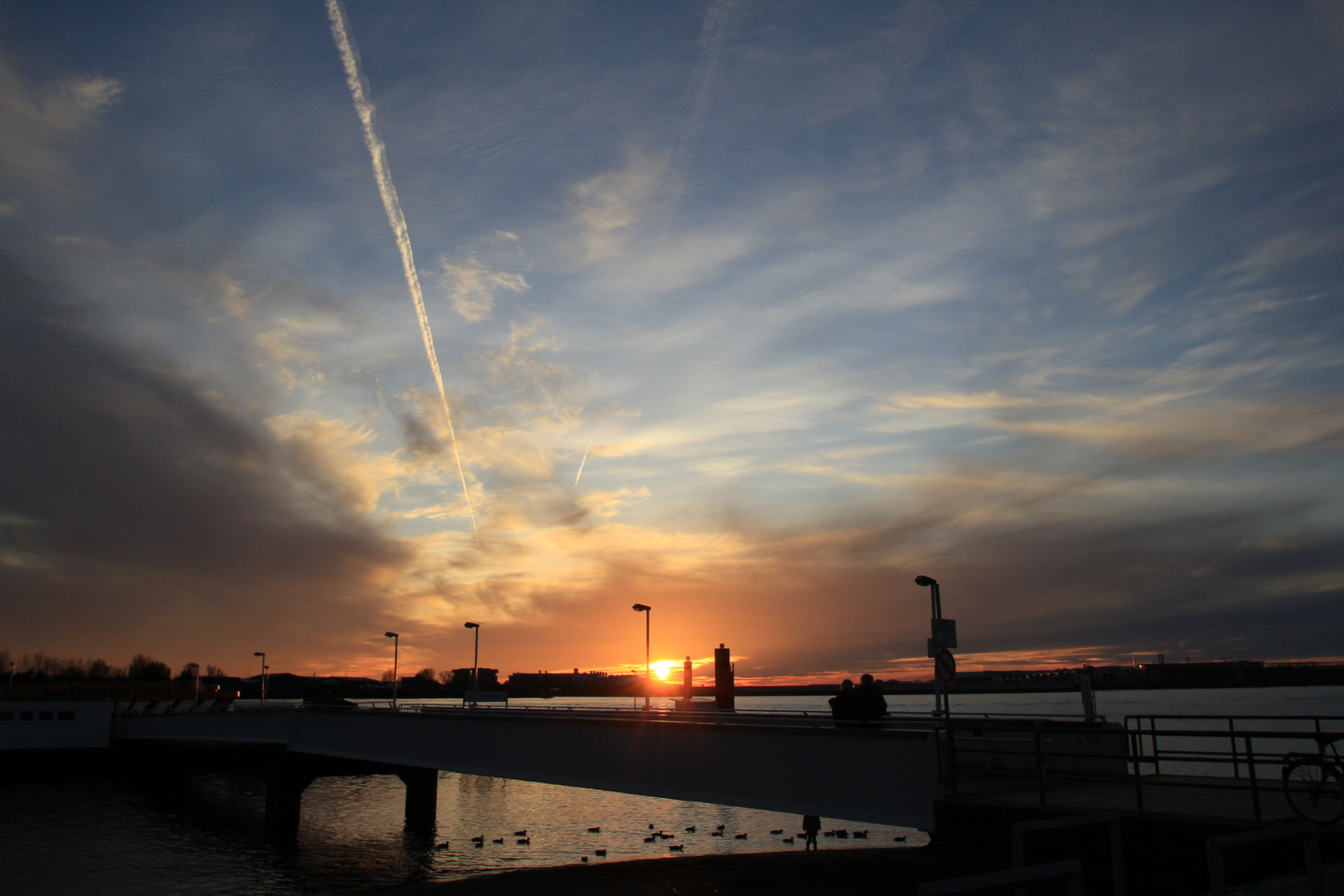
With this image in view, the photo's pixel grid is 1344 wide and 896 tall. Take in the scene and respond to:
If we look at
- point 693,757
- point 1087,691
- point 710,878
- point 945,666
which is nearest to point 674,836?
Result: point 710,878

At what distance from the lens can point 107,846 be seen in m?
42.9

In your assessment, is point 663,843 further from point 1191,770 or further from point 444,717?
point 1191,770

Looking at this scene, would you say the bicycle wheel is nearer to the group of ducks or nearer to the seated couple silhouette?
the seated couple silhouette

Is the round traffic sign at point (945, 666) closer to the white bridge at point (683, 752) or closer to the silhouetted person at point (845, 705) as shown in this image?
the white bridge at point (683, 752)

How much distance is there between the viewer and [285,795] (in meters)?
42.0

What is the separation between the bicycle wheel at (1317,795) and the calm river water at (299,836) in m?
12.2

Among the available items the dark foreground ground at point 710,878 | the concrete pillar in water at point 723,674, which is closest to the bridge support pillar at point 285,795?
the dark foreground ground at point 710,878

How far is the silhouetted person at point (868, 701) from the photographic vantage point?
1881 centimetres

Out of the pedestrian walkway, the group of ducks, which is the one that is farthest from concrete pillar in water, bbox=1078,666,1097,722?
the group of ducks

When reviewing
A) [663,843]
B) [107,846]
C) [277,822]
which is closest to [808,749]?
[663,843]

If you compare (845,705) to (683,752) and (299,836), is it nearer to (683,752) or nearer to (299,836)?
(683,752)

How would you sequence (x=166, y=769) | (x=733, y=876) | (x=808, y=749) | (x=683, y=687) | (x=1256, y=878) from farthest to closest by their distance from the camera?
(x=166, y=769)
(x=683, y=687)
(x=733, y=876)
(x=808, y=749)
(x=1256, y=878)

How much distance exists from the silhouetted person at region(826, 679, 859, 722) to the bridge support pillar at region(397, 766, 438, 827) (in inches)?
1345

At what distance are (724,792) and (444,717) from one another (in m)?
13.7
